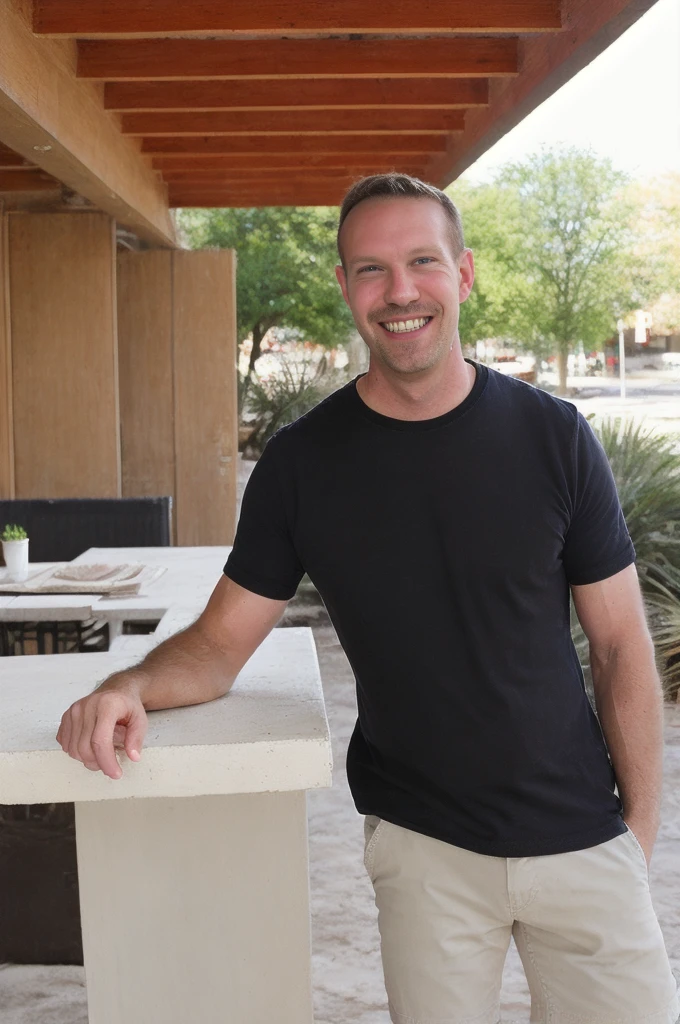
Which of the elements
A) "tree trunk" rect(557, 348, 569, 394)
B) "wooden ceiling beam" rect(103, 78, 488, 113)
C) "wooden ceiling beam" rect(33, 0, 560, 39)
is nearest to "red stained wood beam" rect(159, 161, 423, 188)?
"wooden ceiling beam" rect(103, 78, 488, 113)

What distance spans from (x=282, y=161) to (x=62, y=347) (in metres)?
1.72

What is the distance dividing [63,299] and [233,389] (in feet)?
4.91

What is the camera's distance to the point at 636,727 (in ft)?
5.60

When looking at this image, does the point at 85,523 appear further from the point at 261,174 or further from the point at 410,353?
the point at 410,353

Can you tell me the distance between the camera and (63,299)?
6.72 metres

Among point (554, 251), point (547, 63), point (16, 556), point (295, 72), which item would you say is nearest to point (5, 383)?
point (16, 556)

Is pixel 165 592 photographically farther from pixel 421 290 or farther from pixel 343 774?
pixel 421 290

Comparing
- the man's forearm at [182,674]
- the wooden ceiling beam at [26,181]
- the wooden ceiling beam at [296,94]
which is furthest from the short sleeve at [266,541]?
the wooden ceiling beam at [26,181]

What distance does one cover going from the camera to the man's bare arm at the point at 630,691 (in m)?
1.68

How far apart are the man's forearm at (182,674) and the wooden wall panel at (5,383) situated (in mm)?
5167

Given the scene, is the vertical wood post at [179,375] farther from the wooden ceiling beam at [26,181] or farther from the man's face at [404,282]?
the man's face at [404,282]

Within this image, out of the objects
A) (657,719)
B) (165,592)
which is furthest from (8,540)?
(657,719)

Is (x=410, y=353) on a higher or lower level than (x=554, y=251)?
lower

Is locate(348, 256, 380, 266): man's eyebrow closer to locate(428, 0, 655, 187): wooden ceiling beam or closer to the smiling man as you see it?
the smiling man
